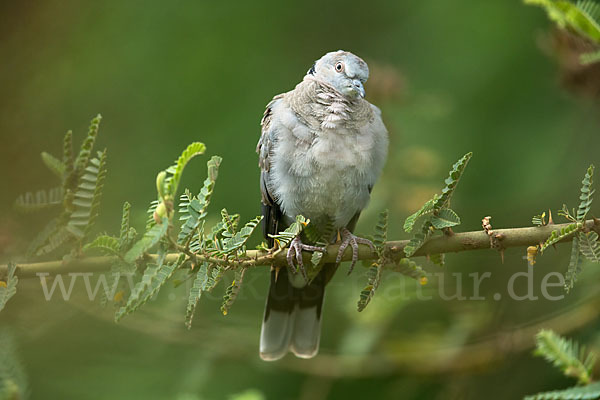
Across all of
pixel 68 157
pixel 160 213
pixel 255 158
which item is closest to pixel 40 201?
pixel 68 157

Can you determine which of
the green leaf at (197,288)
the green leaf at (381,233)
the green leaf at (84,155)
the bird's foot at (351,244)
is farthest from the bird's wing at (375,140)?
the green leaf at (84,155)

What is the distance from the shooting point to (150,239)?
69.4 inches

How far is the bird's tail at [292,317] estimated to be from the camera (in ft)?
11.0

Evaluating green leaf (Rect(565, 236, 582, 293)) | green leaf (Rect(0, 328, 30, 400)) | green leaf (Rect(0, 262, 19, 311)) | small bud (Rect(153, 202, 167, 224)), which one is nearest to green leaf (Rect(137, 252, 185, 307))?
small bud (Rect(153, 202, 167, 224))

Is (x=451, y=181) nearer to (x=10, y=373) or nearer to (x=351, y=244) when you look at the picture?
(x=351, y=244)

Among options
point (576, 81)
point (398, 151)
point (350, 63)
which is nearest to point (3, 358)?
point (350, 63)

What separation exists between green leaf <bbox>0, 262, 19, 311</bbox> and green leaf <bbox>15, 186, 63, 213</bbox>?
0.21 m

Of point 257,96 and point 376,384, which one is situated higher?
point 257,96

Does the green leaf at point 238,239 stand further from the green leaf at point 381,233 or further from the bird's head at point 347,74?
the bird's head at point 347,74

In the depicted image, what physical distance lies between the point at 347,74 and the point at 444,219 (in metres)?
1.13

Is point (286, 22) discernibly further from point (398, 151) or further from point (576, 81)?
point (576, 81)

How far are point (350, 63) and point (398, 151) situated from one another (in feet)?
4.77

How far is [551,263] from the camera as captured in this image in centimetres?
383

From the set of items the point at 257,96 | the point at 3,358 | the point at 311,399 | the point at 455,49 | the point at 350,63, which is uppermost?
the point at 455,49
